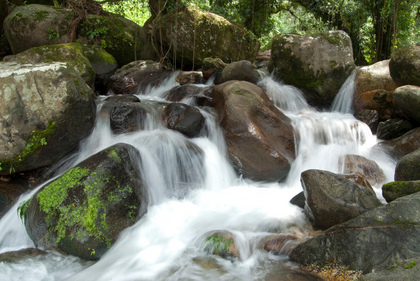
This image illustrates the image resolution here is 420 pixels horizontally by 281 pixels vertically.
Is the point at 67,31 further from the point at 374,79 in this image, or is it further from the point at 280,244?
the point at 280,244

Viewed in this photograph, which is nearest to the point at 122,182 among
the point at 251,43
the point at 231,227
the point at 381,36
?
the point at 231,227

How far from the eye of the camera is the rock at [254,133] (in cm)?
559

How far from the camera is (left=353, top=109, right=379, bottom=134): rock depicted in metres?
7.38

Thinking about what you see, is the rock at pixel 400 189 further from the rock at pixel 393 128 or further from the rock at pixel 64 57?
the rock at pixel 64 57

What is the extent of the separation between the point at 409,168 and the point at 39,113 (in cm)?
538

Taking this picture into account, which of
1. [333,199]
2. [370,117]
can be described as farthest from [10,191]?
[370,117]

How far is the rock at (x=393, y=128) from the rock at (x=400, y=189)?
3437 mm

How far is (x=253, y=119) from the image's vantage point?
5977 millimetres

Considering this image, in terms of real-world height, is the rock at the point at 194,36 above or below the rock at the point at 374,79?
above

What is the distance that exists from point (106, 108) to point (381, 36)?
10.2 meters

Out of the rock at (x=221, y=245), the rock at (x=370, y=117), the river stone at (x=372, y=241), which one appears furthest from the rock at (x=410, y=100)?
the rock at (x=221, y=245)

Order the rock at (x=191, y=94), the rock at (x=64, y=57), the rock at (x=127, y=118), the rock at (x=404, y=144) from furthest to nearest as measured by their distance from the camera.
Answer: the rock at (x=191, y=94), the rock at (x=64, y=57), the rock at (x=404, y=144), the rock at (x=127, y=118)

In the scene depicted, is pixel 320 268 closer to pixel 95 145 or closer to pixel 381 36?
pixel 95 145

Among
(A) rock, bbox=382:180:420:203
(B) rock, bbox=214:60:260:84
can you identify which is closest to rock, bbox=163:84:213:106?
(B) rock, bbox=214:60:260:84
